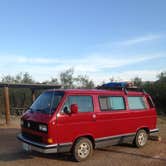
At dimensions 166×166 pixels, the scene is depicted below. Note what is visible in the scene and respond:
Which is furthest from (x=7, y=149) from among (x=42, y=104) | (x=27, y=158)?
(x=42, y=104)

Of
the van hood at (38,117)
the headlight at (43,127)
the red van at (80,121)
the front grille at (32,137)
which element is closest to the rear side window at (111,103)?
the red van at (80,121)

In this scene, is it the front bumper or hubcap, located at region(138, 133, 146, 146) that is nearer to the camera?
the front bumper

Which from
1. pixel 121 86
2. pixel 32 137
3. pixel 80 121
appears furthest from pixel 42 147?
pixel 121 86

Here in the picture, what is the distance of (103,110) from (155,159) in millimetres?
2113

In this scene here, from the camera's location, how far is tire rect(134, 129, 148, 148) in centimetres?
988

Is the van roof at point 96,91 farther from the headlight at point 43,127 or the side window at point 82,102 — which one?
the headlight at point 43,127

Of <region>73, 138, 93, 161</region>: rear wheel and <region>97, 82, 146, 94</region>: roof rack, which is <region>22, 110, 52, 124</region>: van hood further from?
<region>97, 82, 146, 94</region>: roof rack

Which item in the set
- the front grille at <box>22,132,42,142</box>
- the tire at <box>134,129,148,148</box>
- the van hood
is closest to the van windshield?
the van hood

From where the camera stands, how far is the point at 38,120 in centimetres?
779

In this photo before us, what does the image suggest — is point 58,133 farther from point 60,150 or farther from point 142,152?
point 142,152

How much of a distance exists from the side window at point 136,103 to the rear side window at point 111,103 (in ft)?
1.28

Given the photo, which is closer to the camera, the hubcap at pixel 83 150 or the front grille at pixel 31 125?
the front grille at pixel 31 125

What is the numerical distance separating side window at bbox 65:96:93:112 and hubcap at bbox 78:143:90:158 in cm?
101

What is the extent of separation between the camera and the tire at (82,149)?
26.2 ft
